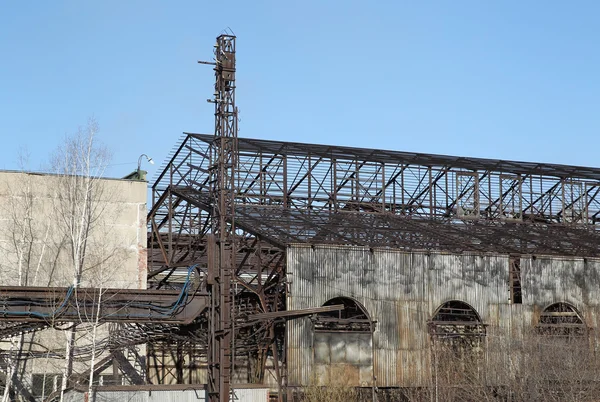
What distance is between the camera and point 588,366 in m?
41.7

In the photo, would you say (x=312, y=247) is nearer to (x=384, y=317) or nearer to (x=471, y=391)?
(x=384, y=317)

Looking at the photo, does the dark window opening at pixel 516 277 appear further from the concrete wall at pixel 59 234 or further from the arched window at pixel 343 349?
the concrete wall at pixel 59 234

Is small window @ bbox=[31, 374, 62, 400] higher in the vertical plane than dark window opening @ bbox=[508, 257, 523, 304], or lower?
lower

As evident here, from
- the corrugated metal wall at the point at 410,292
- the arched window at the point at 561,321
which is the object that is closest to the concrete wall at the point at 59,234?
the corrugated metal wall at the point at 410,292

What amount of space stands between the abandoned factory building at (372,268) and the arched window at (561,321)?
6 cm

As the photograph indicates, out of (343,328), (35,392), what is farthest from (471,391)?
(35,392)

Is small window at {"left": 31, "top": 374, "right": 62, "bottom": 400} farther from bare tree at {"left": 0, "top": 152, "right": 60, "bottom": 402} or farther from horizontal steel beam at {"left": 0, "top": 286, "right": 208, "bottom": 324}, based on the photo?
horizontal steel beam at {"left": 0, "top": 286, "right": 208, "bottom": 324}

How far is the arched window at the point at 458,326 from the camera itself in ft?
144

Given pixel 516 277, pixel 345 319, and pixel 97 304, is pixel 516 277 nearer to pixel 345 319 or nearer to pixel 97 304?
pixel 345 319

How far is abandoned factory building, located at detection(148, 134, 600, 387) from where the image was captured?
138ft

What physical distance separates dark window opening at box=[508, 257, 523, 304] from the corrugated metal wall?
0.20 meters

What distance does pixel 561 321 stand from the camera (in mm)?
46375

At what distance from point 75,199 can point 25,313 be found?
11.0 meters

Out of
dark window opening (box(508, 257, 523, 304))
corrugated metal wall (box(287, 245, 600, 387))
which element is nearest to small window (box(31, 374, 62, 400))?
corrugated metal wall (box(287, 245, 600, 387))
